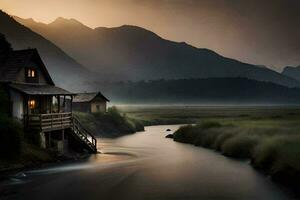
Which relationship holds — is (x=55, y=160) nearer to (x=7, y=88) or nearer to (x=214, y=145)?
(x=7, y=88)

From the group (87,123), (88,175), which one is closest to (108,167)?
(88,175)

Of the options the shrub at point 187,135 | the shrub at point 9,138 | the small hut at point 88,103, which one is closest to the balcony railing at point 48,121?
the shrub at point 9,138

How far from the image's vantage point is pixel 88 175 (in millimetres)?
40031

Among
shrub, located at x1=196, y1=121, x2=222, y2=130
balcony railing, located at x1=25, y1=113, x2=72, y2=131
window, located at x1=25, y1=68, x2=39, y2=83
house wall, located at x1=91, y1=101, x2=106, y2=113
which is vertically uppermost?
window, located at x1=25, y1=68, x2=39, y2=83

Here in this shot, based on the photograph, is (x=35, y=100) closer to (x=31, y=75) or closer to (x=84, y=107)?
(x=31, y=75)

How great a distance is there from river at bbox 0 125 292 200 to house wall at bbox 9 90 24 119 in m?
8.82

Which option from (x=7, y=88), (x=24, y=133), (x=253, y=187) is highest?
(x=7, y=88)

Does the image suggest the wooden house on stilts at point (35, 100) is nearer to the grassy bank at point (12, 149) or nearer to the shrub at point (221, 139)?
the grassy bank at point (12, 149)

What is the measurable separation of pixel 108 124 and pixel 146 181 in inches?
2472

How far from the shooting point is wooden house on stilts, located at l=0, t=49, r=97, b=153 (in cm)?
4744

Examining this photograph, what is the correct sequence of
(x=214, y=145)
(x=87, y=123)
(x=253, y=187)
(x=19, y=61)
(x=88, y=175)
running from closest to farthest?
(x=253, y=187)
(x=88, y=175)
(x=19, y=61)
(x=214, y=145)
(x=87, y=123)

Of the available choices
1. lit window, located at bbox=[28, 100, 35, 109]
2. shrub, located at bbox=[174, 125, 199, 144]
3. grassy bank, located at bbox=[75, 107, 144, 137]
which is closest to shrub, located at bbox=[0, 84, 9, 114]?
lit window, located at bbox=[28, 100, 35, 109]

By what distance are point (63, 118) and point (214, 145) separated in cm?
2210

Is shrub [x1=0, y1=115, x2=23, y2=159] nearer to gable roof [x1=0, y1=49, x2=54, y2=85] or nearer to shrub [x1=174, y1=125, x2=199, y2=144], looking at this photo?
gable roof [x1=0, y1=49, x2=54, y2=85]
